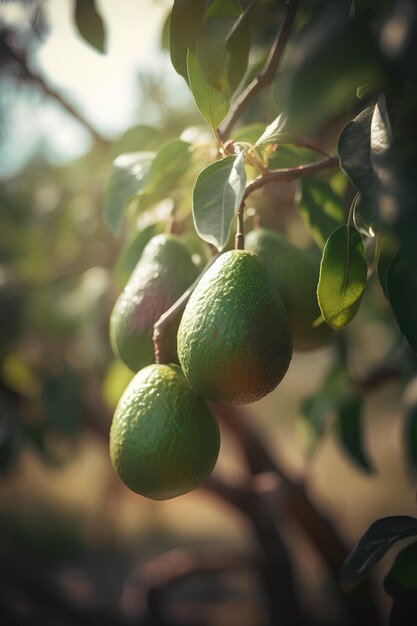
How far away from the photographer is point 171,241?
2.08 feet

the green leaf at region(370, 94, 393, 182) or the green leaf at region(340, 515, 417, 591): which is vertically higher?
the green leaf at region(370, 94, 393, 182)

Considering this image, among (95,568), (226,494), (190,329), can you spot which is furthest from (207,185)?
(95,568)

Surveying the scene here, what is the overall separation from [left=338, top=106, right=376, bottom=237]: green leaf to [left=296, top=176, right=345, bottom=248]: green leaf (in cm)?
20

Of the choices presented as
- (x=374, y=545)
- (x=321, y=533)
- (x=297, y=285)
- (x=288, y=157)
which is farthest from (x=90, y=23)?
(x=321, y=533)

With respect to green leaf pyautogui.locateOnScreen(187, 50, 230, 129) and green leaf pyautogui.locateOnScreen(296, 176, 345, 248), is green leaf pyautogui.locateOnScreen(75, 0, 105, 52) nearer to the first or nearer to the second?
green leaf pyautogui.locateOnScreen(187, 50, 230, 129)

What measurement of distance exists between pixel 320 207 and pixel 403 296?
248mm

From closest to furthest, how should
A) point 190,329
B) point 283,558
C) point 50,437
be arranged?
point 190,329, point 283,558, point 50,437

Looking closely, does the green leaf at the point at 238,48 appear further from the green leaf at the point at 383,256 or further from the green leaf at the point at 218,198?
the green leaf at the point at 383,256

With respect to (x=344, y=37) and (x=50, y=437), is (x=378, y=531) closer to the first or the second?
(x=344, y=37)

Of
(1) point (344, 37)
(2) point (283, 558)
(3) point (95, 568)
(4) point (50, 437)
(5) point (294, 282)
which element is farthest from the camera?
(3) point (95, 568)

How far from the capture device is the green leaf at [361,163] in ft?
1.32

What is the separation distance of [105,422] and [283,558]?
560 mm

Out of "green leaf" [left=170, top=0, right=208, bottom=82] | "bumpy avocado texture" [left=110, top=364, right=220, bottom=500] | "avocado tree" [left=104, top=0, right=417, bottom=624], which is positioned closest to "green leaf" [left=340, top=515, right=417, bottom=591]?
"avocado tree" [left=104, top=0, right=417, bottom=624]

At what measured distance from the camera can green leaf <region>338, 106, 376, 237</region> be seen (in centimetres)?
40
